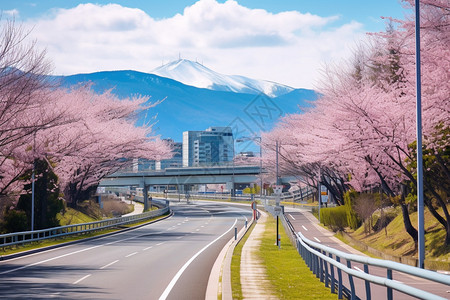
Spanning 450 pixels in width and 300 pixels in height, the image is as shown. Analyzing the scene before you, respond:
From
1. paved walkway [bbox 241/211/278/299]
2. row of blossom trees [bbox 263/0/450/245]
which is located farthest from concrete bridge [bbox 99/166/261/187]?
paved walkway [bbox 241/211/278/299]

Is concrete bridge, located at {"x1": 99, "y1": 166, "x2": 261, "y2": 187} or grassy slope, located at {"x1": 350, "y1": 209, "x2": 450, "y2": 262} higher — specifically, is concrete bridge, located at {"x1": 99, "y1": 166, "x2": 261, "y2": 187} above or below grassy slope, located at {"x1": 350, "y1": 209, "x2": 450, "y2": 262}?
above

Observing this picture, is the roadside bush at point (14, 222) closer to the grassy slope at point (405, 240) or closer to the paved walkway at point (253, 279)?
the paved walkway at point (253, 279)

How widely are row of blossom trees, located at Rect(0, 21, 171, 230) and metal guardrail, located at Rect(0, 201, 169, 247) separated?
2.89m

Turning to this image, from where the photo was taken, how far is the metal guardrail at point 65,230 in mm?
31303

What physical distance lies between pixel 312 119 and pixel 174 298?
40.7m

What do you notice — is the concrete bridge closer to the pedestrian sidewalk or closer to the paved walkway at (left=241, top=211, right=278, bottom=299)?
the paved walkway at (left=241, top=211, right=278, bottom=299)

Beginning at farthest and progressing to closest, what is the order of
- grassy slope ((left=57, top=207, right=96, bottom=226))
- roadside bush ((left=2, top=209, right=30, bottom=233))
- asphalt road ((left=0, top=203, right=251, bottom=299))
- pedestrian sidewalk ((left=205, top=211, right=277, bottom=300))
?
grassy slope ((left=57, top=207, right=96, bottom=226))
roadside bush ((left=2, top=209, right=30, bottom=233))
asphalt road ((left=0, top=203, right=251, bottom=299))
pedestrian sidewalk ((left=205, top=211, right=277, bottom=300))

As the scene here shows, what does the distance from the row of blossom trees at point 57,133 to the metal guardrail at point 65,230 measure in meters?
2.89

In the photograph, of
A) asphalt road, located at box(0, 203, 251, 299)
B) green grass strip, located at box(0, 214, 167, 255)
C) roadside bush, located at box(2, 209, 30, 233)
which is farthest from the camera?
roadside bush, located at box(2, 209, 30, 233)

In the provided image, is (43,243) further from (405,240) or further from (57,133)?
(405,240)

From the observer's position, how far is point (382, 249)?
36062 mm

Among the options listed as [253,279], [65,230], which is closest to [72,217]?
[65,230]

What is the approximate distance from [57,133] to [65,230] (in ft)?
21.7

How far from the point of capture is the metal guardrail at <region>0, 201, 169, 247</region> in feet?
103
